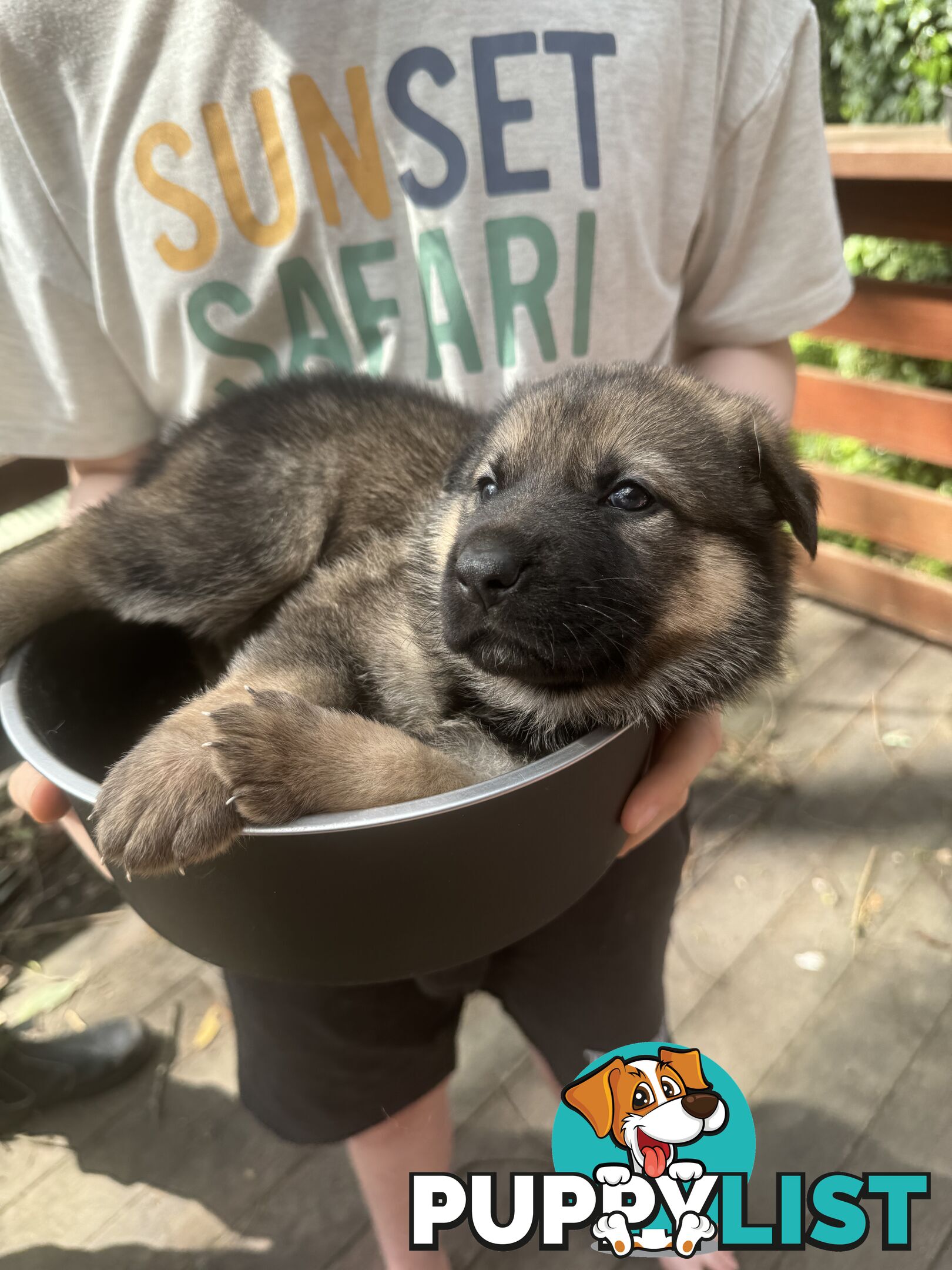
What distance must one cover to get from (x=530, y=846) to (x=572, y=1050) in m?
0.88

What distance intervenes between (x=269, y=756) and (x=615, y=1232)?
711 mm

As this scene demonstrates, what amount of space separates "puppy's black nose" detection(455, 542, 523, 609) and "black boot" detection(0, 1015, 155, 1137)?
151cm

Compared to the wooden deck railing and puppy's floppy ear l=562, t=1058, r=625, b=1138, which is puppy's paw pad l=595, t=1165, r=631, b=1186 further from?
the wooden deck railing

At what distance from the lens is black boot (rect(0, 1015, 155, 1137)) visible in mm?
2039

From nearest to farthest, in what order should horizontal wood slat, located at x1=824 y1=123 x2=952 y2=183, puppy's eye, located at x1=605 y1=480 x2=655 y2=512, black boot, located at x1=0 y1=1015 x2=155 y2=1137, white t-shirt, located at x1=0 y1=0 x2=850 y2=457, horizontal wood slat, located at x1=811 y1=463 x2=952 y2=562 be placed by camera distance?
puppy's eye, located at x1=605 y1=480 x2=655 y2=512, white t-shirt, located at x1=0 y1=0 x2=850 y2=457, black boot, located at x1=0 y1=1015 x2=155 y2=1137, horizontal wood slat, located at x1=824 y1=123 x2=952 y2=183, horizontal wood slat, located at x1=811 y1=463 x2=952 y2=562

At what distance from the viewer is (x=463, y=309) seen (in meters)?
1.76

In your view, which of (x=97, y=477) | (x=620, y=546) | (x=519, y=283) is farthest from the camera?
(x=97, y=477)

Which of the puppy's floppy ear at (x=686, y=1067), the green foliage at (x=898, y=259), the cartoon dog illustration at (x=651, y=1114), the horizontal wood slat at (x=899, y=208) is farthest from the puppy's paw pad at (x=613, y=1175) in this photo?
the green foliage at (x=898, y=259)

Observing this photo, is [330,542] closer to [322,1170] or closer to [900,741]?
[322,1170]

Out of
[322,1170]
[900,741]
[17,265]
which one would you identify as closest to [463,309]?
[17,265]

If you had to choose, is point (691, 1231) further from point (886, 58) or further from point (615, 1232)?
point (886, 58)

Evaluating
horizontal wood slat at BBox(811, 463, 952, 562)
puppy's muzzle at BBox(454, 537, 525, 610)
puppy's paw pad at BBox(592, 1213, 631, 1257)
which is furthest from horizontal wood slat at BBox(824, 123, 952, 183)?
puppy's paw pad at BBox(592, 1213, 631, 1257)

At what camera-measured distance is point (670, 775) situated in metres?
1.42

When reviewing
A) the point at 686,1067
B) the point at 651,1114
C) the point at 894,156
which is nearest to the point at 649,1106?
the point at 651,1114
